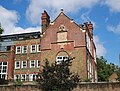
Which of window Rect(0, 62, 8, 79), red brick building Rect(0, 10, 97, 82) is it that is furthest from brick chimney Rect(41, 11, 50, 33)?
window Rect(0, 62, 8, 79)

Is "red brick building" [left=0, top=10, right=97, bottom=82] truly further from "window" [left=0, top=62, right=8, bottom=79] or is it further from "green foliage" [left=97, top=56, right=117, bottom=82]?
"green foliage" [left=97, top=56, right=117, bottom=82]

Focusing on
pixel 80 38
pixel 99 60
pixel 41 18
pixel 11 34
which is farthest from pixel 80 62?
pixel 99 60

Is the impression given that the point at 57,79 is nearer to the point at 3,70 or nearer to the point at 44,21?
the point at 44,21

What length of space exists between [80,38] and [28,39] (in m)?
12.0

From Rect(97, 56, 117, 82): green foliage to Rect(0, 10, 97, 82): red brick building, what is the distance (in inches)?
800

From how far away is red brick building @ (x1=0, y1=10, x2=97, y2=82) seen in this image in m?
45.8

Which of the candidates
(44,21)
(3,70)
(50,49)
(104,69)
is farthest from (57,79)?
(104,69)

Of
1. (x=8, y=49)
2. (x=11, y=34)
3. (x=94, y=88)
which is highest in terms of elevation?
(x=11, y=34)

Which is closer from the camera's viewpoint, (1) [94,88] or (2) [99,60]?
(1) [94,88]

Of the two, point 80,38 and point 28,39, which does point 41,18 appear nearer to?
point 28,39

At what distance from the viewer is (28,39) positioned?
5231 centimetres

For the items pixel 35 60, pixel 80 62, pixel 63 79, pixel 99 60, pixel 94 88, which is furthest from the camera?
pixel 99 60

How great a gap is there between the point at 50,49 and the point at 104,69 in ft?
95.0

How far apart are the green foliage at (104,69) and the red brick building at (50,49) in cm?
2033
